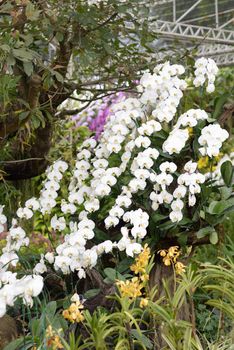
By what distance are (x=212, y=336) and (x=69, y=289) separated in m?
0.70

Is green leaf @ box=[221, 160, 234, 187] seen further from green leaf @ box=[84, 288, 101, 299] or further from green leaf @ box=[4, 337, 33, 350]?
green leaf @ box=[4, 337, 33, 350]

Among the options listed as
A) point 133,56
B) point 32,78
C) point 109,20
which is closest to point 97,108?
point 133,56

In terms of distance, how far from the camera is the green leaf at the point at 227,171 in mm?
2910

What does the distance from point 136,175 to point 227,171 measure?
48 centimetres

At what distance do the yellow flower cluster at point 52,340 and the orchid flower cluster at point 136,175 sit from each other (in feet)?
1.35

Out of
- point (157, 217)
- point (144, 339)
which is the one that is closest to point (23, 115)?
point (157, 217)

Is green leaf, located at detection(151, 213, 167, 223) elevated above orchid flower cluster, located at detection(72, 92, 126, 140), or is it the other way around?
orchid flower cluster, located at detection(72, 92, 126, 140)

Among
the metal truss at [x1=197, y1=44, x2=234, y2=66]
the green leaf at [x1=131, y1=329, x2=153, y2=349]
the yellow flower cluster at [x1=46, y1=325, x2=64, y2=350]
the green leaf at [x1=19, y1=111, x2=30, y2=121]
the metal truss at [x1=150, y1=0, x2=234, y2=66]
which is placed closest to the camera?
the yellow flower cluster at [x1=46, y1=325, x2=64, y2=350]

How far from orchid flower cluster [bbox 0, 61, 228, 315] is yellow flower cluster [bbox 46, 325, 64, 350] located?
0.41m

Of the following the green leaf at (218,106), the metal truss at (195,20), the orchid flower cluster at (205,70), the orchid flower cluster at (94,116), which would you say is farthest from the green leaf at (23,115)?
the metal truss at (195,20)

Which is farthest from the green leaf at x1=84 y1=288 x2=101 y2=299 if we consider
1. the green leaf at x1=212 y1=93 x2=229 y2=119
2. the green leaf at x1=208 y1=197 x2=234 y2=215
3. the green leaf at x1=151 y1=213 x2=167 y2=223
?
the green leaf at x1=212 y1=93 x2=229 y2=119

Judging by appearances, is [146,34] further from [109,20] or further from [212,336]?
[212,336]

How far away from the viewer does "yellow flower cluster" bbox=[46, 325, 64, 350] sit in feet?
6.67

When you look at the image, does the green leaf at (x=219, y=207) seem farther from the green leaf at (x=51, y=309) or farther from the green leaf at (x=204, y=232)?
the green leaf at (x=51, y=309)
